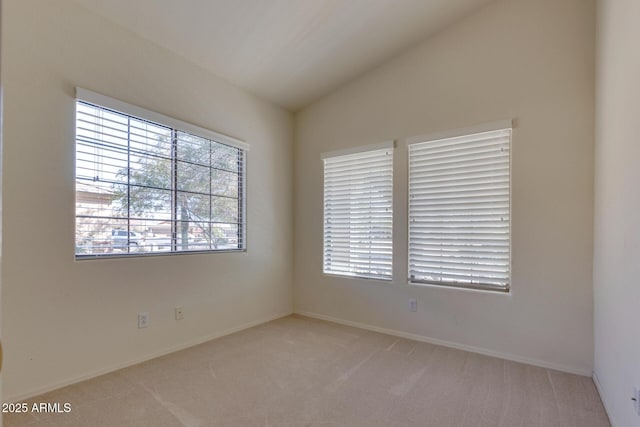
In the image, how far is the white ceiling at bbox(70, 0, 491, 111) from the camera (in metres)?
2.69

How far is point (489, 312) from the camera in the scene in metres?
3.10

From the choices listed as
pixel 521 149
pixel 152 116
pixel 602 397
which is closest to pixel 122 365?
pixel 152 116

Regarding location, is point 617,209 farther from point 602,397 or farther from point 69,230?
point 69,230

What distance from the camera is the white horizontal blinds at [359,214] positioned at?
3.75 meters

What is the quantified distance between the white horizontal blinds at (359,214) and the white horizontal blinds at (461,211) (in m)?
0.29

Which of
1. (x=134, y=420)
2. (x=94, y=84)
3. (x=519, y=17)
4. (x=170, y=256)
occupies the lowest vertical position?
(x=134, y=420)

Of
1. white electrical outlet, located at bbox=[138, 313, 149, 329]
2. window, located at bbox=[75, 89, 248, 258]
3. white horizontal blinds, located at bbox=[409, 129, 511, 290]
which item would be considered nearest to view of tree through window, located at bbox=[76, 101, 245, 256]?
window, located at bbox=[75, 89, 248, 258]

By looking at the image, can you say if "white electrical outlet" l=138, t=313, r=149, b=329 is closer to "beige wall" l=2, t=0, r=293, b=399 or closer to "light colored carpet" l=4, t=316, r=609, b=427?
"beige wall" l=2, t=0, r=293, b=399

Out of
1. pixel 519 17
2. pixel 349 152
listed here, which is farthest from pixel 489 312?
pixel 519 17

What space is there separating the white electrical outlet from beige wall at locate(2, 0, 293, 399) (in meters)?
0.04

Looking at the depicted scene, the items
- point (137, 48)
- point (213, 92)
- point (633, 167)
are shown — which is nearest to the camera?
point (633, 167)

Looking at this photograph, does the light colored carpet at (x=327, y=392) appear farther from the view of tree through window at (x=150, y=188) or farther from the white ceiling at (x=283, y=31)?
the white ceiling at (x=283, y=31)

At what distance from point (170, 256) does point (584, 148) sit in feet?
11.7

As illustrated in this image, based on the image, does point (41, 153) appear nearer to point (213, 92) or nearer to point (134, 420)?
point (213, 92)
